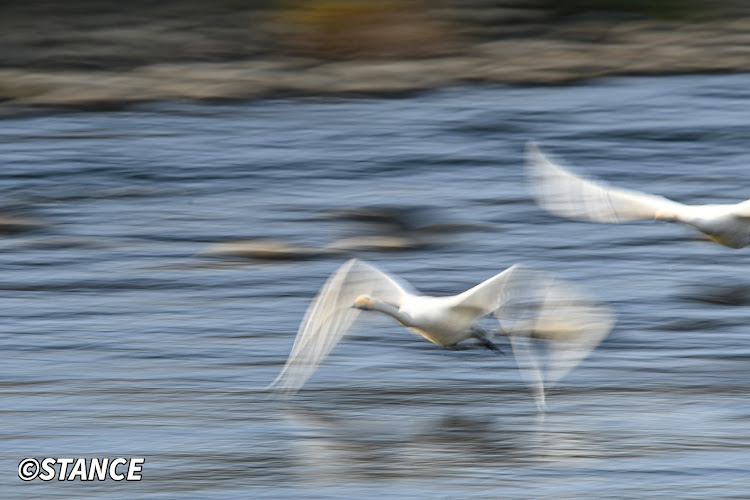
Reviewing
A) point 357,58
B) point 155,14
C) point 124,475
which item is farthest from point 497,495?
point 155,14

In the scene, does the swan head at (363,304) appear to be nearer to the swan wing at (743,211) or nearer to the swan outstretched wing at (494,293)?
the swan outstretched wing at (494,293)

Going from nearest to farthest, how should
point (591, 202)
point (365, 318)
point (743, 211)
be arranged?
1. point (591, 202)
2. point (743, 211)
3. point (365, 318)

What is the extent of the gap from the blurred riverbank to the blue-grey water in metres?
0.45

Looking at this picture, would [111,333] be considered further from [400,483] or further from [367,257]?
[400,483]

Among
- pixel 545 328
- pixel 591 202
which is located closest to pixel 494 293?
pixel 545 328

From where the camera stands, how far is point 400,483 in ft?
25.8

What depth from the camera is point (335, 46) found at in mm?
18141

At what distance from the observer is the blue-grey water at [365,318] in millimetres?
8195

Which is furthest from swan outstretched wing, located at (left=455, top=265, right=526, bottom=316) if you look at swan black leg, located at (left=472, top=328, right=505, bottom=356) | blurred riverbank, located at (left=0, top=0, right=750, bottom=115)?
blurred riverbank, located at (left=0, top=0, right=750, bottom=115)

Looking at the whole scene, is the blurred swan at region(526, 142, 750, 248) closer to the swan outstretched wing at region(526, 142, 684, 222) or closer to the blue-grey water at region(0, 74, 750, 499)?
the swan outstretched wing at region(526, 142, 684, 222)

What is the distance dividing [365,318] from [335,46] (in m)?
8.06

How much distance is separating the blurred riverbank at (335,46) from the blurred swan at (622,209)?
28.4 ft

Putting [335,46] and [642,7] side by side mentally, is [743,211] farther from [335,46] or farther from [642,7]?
[642,7]

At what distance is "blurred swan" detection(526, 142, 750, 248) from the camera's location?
8.72 m
